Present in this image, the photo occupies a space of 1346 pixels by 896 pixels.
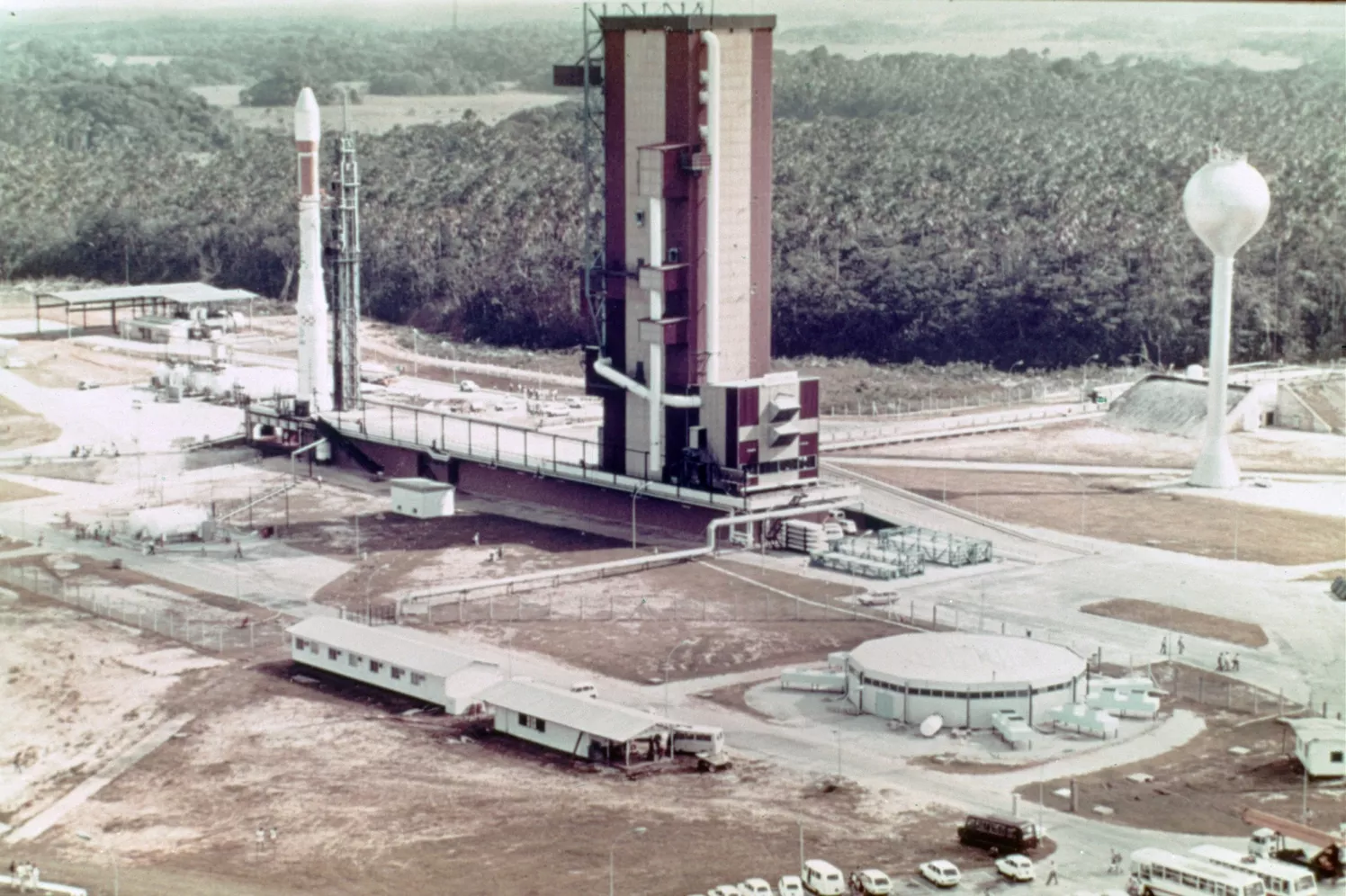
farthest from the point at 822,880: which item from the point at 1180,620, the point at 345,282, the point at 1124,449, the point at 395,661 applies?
the point at 345,282

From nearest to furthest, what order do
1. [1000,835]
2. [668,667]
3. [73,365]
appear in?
[1000,835], [668,667], [73,365]

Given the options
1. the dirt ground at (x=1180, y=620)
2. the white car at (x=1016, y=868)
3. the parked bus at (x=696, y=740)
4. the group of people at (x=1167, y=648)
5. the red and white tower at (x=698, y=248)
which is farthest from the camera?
the red and white tower at (x=698, y=248)

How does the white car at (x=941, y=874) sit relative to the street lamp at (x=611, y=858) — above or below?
above

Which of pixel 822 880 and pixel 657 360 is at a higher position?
pixel 657 360

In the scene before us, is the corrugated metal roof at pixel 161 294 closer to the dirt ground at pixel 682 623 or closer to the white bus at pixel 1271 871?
the dirt ground at pixel 682 623

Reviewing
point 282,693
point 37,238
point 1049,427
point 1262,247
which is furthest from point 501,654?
point 37,238

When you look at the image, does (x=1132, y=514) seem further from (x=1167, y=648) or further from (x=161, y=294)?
(x=161, y=294)

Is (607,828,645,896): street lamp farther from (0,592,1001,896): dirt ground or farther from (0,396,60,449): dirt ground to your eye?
(0,396,60,449): dirt ground

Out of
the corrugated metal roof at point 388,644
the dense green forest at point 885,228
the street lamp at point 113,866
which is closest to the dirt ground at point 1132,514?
the corrugated metal roof at point 388,644
